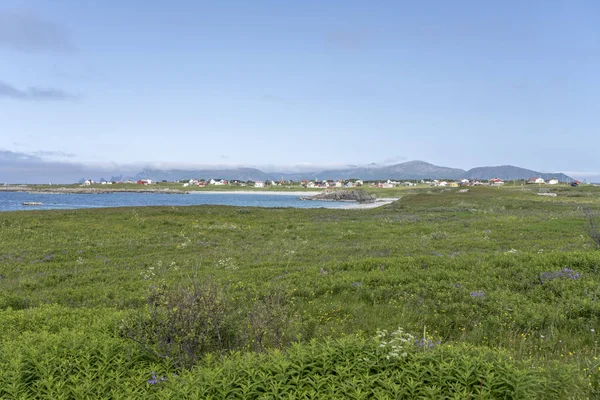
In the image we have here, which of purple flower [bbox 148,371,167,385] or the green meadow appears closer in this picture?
the green meadow

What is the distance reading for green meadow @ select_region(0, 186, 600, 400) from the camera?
17.3ft

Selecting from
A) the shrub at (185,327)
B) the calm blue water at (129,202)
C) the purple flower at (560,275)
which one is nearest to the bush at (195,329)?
the shrub at (185,327)

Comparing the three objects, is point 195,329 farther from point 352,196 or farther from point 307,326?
point 352,196

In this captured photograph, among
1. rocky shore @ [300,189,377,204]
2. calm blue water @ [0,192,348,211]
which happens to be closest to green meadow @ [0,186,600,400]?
calm blue water @ [0,192,348,211]

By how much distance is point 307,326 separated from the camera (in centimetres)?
891

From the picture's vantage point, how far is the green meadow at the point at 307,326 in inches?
208

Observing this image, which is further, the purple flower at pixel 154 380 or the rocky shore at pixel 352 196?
the rocky shore at pixel 352 196

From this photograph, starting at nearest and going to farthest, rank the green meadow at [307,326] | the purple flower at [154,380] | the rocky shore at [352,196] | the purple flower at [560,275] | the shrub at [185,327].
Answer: the green meadow at [307,326]
the purple flower at [154,380]
the shrub at [185,327]
the purple flower at [560,275]
the rocky shore at [352,196]

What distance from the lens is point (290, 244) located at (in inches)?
1016

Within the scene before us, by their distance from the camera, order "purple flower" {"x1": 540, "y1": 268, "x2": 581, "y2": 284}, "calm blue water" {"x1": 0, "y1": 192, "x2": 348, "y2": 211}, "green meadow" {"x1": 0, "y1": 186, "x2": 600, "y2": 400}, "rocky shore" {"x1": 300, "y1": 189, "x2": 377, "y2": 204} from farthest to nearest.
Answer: "rocky shore" {"x1": 300, "y1": 189, "x2": 377, "y2": 204}, "calm blue water" {"x1": 0, "y1": 192, "x2": 348, "y2": 211}, "purple flower" {"x1": 540, "y1": 268, "x2": 581, "y2": 284}, "green meadow" {"x1": 0, "y1": 186, "x2": 600, "y2": 400}

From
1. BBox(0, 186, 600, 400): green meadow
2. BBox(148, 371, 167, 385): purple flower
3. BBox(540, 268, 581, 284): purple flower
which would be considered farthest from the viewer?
Result: BBox(540, 268, 581, 284): purple flower

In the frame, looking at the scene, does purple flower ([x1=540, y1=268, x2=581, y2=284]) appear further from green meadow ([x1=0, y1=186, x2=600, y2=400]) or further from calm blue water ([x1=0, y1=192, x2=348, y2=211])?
calm blue water ([x1=0, y1=192, x2=348, y2=211])

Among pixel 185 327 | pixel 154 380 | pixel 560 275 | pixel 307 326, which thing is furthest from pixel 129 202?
pixel 560 275

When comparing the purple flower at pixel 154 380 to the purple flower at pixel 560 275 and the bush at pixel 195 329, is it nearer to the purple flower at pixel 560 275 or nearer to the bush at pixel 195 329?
the bush at pixel 195 329
